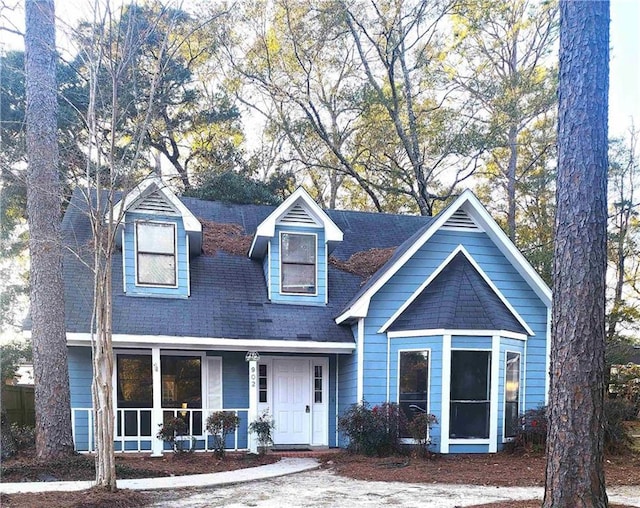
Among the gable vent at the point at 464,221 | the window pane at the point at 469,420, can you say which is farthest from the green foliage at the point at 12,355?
the gable vent at the point at 464,221

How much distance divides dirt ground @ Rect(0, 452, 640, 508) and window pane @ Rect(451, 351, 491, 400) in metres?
1.13

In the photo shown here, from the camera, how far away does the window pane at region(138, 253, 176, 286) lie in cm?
1094

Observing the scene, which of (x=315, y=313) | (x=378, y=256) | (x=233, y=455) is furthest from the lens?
(x=378, y=256)

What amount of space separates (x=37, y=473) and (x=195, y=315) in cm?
392

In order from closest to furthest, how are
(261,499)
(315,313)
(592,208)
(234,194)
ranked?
1. (592,208)
2. (261,499)
3. (315,313)
4. (234,194)

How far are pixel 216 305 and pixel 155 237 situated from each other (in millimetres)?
2004

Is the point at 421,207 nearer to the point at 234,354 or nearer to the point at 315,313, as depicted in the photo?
the point at 315,313

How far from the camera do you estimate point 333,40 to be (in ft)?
66.7

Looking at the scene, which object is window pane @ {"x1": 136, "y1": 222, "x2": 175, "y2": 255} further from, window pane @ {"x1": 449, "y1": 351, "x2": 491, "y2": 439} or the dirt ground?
window pane @ {"x1": 449, "y1": 351, "x2": 491, "y2": 439}

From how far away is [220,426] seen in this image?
30.9 feet

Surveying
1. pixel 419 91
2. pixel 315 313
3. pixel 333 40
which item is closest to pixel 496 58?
pixel 419 91

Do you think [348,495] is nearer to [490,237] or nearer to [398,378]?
[398,378]

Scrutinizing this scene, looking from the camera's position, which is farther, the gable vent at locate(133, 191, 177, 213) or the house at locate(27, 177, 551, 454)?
the gable vent at locate(133, 191, 177, 213)

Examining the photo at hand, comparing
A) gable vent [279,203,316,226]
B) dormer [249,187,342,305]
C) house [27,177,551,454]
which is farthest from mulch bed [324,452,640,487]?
gable vent [279,203,316,226]
